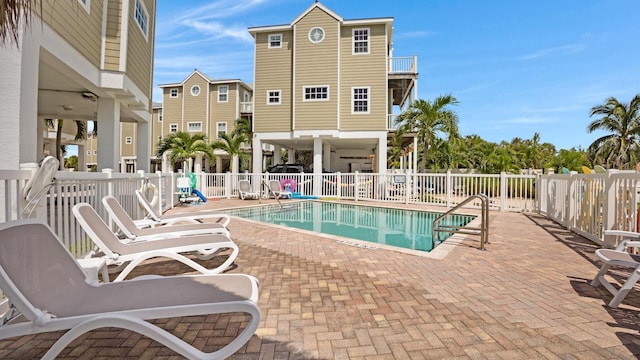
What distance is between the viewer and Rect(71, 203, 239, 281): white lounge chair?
3281mm

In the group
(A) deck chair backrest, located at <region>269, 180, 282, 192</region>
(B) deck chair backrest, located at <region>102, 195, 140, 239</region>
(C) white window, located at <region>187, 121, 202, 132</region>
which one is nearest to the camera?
(B) deck chair backrest, located at <region>102, 195, 140, 239</region>

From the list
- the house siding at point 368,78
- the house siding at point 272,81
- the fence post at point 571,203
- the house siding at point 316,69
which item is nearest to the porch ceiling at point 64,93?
the house siding at point 272,81

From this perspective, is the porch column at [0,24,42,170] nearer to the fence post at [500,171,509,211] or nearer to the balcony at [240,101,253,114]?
the fence post at [500,171,509,211]

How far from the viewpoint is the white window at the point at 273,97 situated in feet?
61.8

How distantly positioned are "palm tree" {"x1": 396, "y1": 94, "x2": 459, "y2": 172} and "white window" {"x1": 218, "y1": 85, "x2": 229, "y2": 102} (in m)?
18.0

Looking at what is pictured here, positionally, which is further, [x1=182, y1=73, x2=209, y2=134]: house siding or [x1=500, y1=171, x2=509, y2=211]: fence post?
[x1=182, y1=73, x2=209, y2=134]: house siding

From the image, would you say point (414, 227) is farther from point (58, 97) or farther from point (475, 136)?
point (475, 136)

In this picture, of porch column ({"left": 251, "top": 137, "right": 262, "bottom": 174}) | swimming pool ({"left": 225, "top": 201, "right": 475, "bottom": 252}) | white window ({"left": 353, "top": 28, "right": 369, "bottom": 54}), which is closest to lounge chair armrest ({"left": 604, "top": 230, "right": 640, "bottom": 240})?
swimming pool ({"left": 225, "top": 201, "right": 475, "bottom": 252})

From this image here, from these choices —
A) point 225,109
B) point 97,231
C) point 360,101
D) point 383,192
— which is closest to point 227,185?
point 383,192

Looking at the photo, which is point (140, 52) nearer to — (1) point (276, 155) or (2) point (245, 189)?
(2) point (245, 189)

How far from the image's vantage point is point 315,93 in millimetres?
18078

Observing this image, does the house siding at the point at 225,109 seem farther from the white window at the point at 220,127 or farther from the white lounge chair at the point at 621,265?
the white lounge chair at the point at 621,265

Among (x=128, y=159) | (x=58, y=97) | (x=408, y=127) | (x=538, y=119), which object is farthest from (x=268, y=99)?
(x=538, y=119)

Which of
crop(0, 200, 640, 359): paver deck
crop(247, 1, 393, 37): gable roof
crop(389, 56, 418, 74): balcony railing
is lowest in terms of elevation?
crop(0, 200, 640, 359): paver deck
